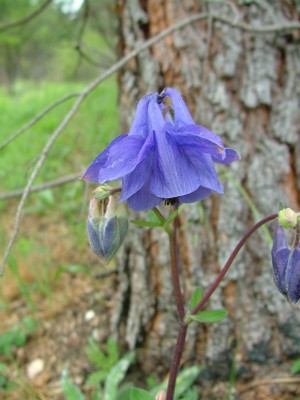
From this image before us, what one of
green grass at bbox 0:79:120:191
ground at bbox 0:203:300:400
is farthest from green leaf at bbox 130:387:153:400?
green grass at bbox 0:79:120:191

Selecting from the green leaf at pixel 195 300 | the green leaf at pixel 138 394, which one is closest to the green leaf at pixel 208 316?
the green leaf at pixel 195 300

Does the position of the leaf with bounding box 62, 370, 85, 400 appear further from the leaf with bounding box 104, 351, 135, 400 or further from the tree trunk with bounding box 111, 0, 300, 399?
the tree trunk with bounding box 111, 0, 300, 399

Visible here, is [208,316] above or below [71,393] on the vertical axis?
above

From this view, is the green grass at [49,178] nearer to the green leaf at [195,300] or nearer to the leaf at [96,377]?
the leaf at [96,377]

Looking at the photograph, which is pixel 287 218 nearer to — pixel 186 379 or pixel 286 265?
pixel 286 265

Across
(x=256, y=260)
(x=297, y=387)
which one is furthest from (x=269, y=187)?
(x=297, y=387)

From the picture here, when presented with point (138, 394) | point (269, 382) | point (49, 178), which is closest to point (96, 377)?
point (269, 382)
